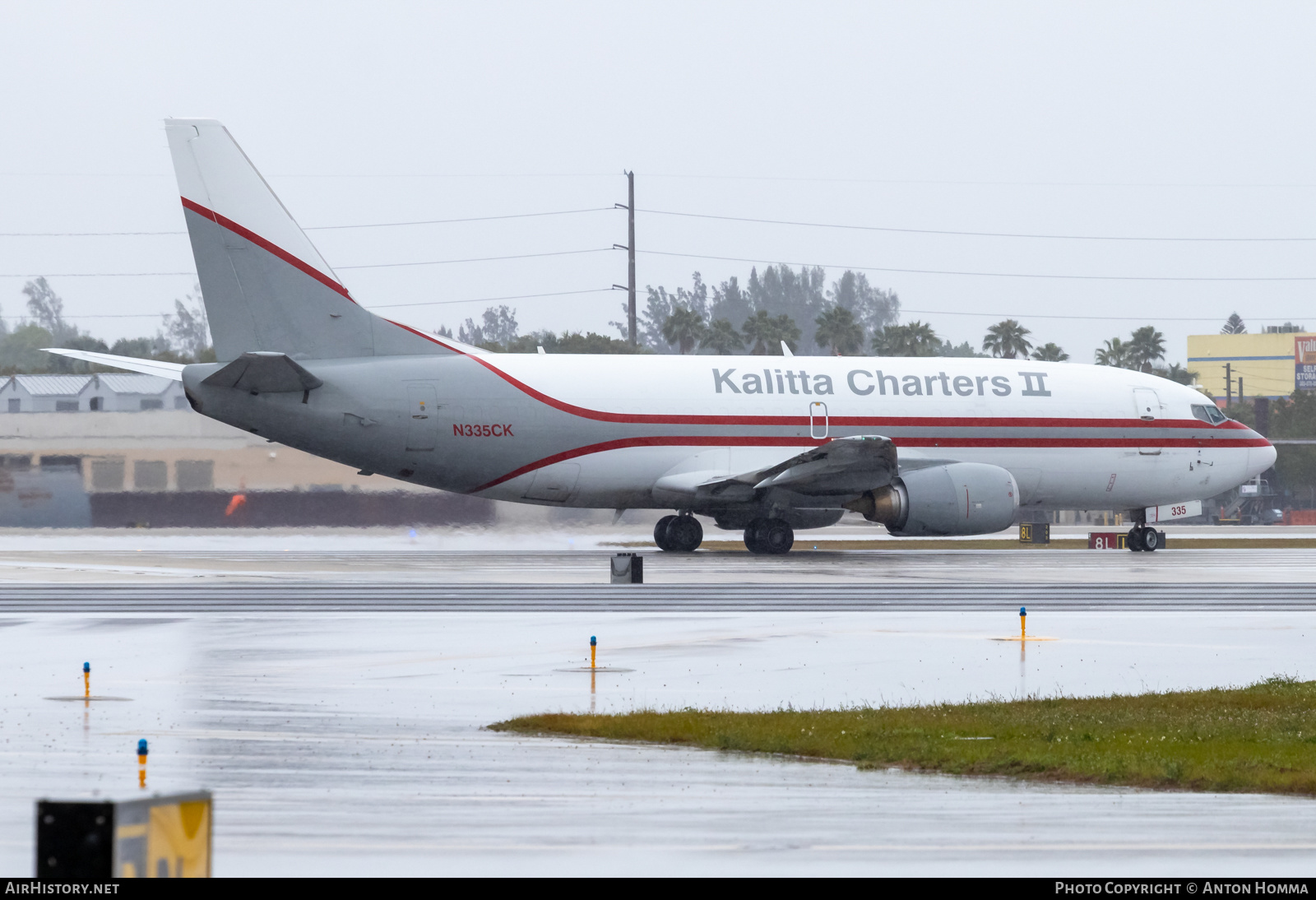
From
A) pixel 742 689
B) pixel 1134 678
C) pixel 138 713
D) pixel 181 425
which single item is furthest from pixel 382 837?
pixel 181 425

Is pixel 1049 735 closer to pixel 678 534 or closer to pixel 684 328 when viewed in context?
pixel 678 534

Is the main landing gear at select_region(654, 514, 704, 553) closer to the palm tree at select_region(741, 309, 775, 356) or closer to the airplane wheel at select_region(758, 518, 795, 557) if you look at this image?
the airplane wheel at select_region(758, 518, 795, 557)

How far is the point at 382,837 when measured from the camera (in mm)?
8625

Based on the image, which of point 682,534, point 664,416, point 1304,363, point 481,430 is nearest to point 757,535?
point 682,534

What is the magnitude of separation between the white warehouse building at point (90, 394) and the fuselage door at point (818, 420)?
15.5 meters

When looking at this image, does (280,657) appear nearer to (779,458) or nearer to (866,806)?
(866,806)

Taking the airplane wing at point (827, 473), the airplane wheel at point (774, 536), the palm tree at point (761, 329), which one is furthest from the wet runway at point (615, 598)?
the palm tree at point (761, 329)

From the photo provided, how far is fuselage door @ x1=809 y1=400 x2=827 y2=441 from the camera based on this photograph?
36750 mm

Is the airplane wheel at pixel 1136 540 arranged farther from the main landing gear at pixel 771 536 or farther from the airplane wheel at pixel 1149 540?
the main landing gear at pixel 771 536

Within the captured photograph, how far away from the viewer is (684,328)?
11212cm

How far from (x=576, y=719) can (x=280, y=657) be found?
5682 mm

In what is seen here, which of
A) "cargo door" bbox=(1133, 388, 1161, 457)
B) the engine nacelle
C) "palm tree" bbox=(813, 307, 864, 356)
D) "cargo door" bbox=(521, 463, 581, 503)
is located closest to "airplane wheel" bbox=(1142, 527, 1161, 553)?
"cargo door" bbox=(1133, 388, 1161, 457)

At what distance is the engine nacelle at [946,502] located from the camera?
34.5 m

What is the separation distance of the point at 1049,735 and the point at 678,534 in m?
25.3
